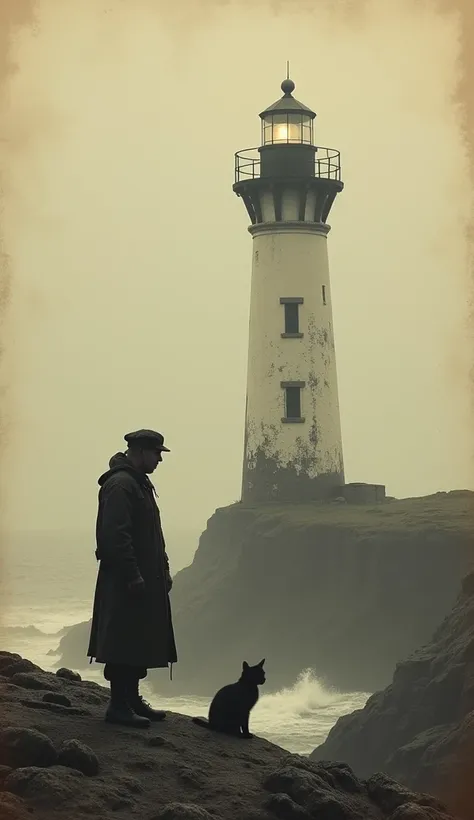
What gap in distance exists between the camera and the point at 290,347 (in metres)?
40.4

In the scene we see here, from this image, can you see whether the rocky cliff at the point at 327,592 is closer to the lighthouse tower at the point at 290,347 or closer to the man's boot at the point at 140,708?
the lighthouse tower at the point at 290,347

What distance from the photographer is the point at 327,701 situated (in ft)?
120

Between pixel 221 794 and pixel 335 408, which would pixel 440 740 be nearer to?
pixel 221 794

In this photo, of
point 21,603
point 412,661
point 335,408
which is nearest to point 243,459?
point 335,408

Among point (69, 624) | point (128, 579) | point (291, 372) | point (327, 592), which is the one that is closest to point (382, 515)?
point (327, 592)

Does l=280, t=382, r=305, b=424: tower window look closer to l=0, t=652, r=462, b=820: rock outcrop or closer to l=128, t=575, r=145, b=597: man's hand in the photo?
l=0, t=652, r=462, b=820: rock outcrop

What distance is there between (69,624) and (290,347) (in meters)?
31.5

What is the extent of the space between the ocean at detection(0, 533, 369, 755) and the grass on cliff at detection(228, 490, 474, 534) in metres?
3.78

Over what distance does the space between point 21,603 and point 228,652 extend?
42.7 metres

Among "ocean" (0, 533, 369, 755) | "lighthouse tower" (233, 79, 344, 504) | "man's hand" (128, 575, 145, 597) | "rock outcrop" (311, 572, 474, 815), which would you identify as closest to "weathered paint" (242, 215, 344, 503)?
"lighthouse tower" (233, 79, 344, 504)

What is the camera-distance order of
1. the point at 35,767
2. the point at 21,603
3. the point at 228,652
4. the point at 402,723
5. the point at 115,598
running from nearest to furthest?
1. the point at 35,767
2. the point at 115,598
3. the point at 402,723
4. the point at 228,652
5. the point at 21,603

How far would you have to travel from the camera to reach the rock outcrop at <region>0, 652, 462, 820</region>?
8.55 metres

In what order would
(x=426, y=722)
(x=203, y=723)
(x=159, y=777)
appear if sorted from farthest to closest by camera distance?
(x=426, y=722)
(x=203, y=723)
(x=159, y=777)

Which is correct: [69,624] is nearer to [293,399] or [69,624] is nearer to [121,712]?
[293,399]
